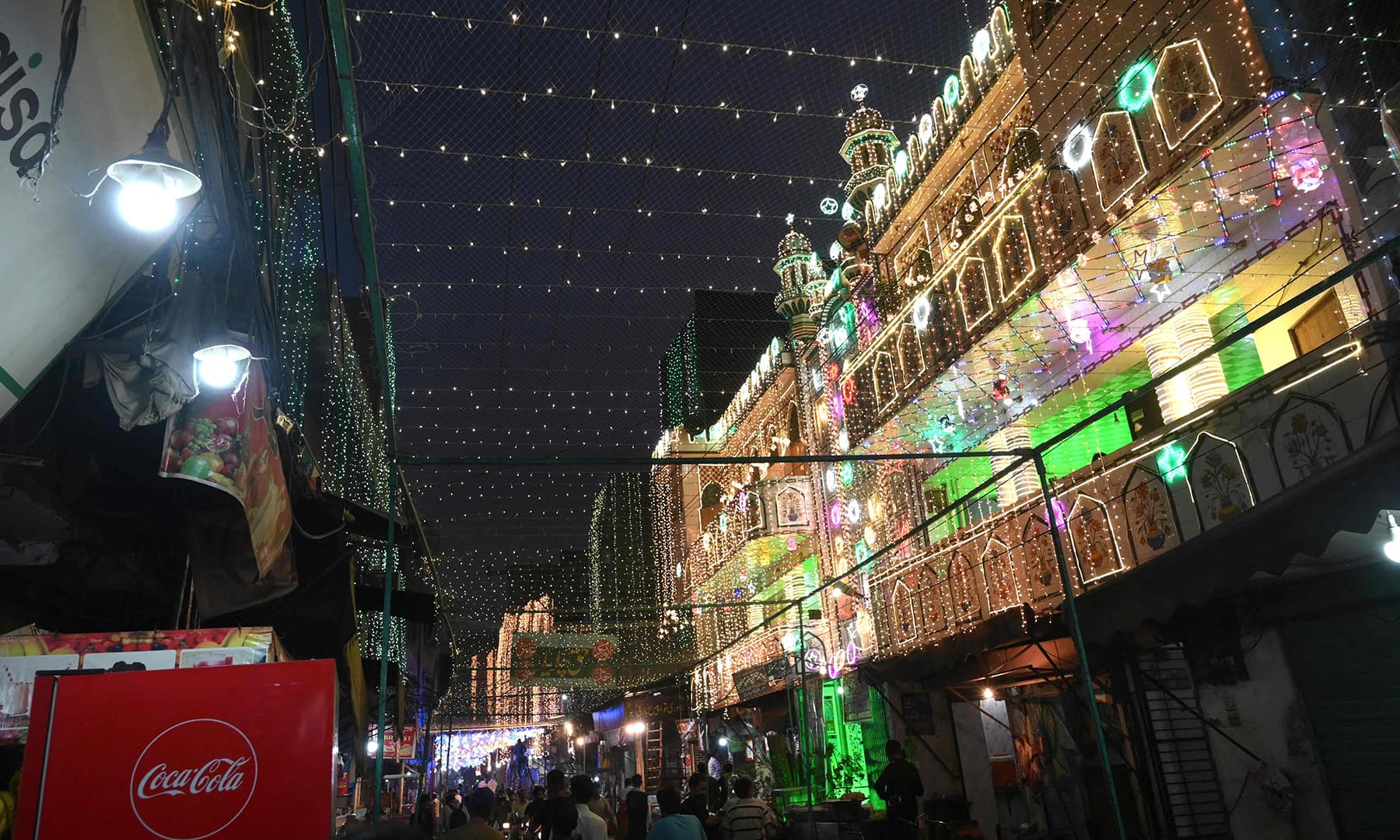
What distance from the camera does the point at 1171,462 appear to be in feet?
29.8

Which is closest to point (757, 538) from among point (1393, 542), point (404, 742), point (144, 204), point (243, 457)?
point (404, 742)

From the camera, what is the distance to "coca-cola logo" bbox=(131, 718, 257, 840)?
2.86 metres

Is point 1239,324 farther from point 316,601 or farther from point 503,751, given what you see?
point 503,751

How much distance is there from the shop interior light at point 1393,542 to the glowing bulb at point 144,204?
8335mm

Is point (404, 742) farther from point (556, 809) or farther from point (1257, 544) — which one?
point (1257, 544)

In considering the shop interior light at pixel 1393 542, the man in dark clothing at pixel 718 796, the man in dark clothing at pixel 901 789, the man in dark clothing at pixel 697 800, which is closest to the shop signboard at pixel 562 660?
the man in dark clothing at pixel 718 796

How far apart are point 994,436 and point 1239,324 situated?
428 centimetres

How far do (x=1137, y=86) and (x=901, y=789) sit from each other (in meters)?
7.97

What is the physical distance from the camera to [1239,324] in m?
9.80

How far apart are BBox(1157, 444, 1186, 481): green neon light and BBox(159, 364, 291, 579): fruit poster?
8.51 metres

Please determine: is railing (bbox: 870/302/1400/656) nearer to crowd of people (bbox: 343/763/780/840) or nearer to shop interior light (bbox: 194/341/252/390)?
crowd of people (bbox: 343/763/780/840)

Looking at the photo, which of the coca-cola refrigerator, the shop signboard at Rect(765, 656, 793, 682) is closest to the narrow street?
the coca-cola refrigerator

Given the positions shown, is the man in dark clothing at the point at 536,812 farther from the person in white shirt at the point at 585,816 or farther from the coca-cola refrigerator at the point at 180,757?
the coca-cola refrigerator at the point at 180,757

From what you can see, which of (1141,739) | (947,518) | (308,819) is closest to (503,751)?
(947,518)
